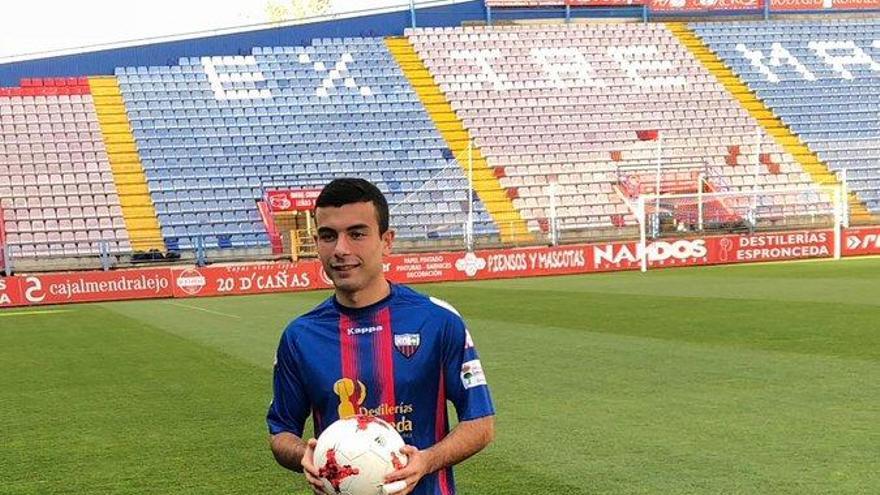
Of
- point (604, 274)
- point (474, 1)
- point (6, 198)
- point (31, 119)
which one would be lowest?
point (604, 274)

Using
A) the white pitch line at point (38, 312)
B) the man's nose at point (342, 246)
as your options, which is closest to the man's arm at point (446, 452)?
the man's nose at point (342, 246)

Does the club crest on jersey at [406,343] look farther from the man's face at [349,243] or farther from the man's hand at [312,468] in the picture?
the man's hand at [312,468]

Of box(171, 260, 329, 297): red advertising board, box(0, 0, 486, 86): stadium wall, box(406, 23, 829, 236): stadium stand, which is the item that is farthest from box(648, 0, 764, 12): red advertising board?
box(171, 260, 329, 297): red advertising board

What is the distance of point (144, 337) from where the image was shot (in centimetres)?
1680

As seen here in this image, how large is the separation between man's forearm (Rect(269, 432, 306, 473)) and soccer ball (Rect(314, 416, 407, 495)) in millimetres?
196

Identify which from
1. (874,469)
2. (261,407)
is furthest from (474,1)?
(874,469)

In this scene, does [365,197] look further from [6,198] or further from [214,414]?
[6,198]

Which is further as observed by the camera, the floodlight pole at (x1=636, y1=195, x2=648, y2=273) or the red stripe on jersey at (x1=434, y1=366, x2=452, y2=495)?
the floodlight pole at (x1=636, y1=195, x2=648, y2=273)

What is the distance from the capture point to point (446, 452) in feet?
10.8

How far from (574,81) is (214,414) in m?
35.1

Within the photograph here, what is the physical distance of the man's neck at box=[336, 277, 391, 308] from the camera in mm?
3365

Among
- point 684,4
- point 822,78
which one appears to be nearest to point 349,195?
point 822,78

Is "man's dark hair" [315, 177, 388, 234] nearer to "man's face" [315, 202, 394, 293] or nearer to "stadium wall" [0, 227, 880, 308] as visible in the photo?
"man's face" [315, 202, 394, 293]

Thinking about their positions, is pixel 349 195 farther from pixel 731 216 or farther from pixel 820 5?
pixel 820 5
